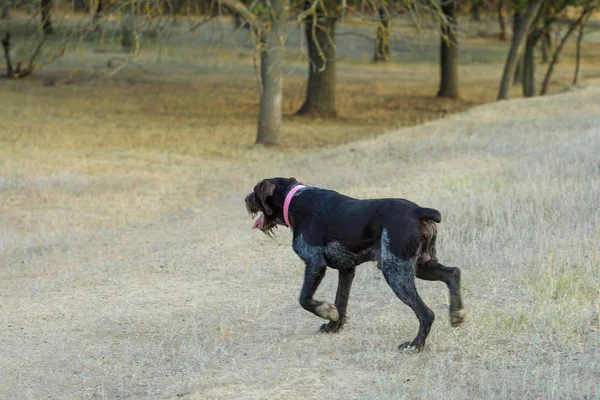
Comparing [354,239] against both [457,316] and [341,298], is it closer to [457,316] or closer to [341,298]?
[341,298]

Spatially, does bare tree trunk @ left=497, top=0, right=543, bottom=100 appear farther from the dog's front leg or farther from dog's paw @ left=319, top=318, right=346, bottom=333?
the dog's front leg

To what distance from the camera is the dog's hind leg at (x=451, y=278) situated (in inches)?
220

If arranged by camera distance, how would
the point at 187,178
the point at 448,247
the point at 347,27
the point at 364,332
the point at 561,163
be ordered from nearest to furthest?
the point at 364,332
the point at 448,247
the point at 561,163
the point at 187,178
the point at 347,27

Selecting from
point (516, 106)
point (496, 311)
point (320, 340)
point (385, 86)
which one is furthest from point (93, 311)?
point (385, 86)

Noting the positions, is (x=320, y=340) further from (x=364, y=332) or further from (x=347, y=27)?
(x=347, y=27)

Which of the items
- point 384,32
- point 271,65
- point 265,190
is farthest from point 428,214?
point 271,65

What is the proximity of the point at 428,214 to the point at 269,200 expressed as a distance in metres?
1.29

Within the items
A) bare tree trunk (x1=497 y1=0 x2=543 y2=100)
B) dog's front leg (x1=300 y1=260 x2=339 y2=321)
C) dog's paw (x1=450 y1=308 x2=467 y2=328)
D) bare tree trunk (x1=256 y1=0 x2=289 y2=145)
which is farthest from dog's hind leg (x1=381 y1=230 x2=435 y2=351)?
bare tree trunk (x1=497 y1=0 x2=543 y2=100)

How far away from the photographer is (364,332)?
6.31 m

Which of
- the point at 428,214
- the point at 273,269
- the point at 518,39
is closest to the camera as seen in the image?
the point at 428,214

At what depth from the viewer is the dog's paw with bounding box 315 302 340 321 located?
5926 millimetres

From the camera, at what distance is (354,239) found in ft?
18.8

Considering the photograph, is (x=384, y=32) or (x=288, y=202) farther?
(x=384, y=32)

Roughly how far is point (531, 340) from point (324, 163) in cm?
934
